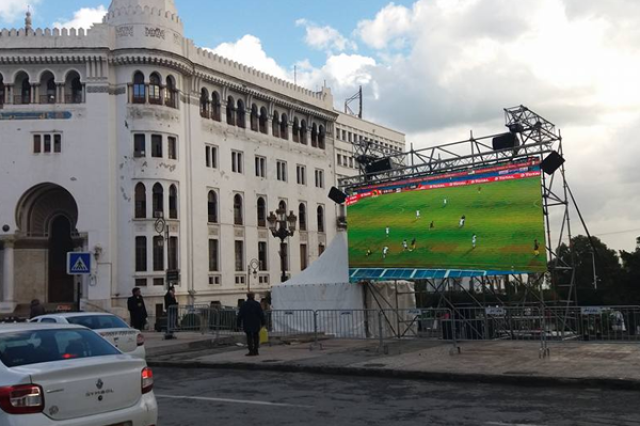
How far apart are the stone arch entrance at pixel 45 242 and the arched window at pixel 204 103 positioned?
9743mm

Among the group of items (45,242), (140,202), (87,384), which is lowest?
(87,384)

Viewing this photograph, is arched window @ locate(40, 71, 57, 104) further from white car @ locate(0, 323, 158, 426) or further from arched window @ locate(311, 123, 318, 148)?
white car @ locate(0, 323, 158, 426)

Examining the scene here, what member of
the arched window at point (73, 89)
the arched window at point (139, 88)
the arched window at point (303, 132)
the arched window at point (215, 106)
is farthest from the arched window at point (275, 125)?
the arched window at point (73, 89)

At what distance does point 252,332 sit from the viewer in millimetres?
18469

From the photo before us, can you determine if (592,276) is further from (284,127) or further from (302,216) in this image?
(284,127)

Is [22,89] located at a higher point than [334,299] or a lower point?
higher

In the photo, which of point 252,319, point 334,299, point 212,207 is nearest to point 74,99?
point 212,207

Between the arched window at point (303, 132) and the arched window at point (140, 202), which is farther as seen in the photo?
the arched window at point (303, 132)

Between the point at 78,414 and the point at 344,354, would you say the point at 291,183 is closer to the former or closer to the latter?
the point at 344,354

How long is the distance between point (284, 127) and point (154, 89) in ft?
41.5

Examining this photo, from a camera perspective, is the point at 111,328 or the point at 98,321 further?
the point at 98,321

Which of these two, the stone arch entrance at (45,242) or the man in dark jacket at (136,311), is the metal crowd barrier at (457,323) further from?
the stone arch entrance at (45,242)

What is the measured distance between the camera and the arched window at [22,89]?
39.4 metres

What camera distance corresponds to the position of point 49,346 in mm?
7055
